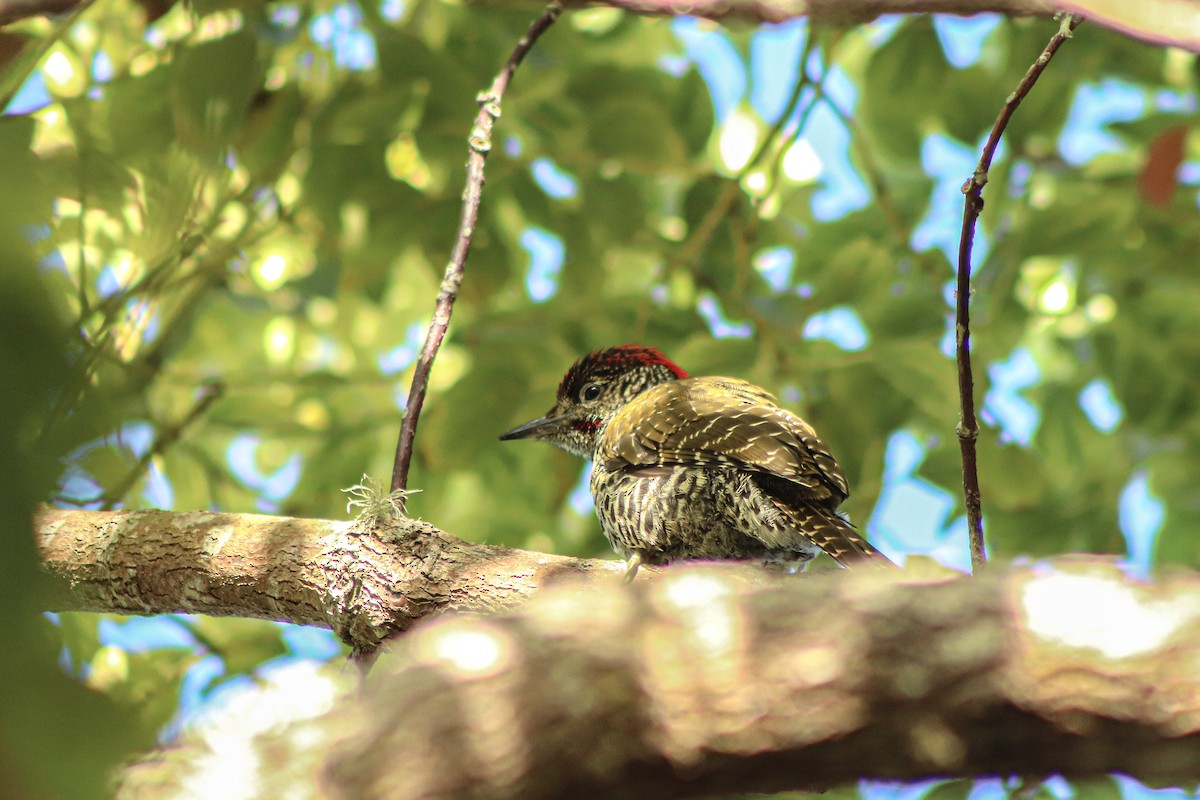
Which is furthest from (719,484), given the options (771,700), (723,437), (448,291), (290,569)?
(771,700)

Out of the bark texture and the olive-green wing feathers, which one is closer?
the bark texture

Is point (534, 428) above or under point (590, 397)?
under

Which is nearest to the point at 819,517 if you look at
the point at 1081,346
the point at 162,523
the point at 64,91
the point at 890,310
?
the point at 890,310

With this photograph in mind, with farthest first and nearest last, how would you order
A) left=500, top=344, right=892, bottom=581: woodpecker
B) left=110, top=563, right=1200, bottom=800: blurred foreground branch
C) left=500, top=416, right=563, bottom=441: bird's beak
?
1. left=500, top=416, right=563, bottom=441: bird's beak
2. left=500, top=344, right=892, bottom=581: woodpecker
3. left=110, top=563, right=1200, bottom=800: blurred foreground branch

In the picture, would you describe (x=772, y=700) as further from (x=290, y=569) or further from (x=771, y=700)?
(x=290, y=569)

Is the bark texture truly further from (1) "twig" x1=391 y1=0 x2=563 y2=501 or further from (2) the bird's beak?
(2) the bird's beak

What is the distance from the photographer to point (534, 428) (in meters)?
4.27

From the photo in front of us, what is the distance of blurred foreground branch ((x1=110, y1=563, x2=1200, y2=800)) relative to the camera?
3.42ft

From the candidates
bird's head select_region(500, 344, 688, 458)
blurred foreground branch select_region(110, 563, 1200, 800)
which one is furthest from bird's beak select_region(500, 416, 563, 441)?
blurred foreground branch select_region(110, 563, 1200, 800)

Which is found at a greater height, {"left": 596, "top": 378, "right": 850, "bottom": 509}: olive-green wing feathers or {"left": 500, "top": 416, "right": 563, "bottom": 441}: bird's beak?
{"left": 500, "top": 416, "right": 563, "bottom": 441}: bird's beak

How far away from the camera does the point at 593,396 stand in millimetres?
4355

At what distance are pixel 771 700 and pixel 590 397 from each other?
129 inches

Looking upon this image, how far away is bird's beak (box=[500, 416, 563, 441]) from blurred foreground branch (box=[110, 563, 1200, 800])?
10.0 feet

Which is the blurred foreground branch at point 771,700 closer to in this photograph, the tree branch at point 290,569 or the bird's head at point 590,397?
the tree branch at point 290,569
